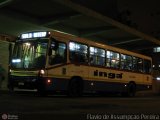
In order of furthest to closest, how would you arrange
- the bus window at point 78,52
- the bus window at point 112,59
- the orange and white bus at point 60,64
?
the bus window at point 112,59, the bus window at point 78,52, the orange and white bus at point 60,64

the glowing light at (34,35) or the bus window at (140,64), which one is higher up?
the glowing light at (34,35)

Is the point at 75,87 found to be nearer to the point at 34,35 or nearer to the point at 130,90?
the point at 34,35

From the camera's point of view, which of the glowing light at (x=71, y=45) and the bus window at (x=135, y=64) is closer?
the glowing light at (x=71, y=45)

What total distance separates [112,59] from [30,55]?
6.40 meters

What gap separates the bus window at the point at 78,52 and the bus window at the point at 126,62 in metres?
4.52

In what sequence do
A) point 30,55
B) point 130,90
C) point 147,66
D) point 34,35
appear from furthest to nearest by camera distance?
point 147,66, point 130,90, point 34,35, point 30,55

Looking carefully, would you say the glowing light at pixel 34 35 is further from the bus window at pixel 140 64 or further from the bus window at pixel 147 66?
the bus window at pixel 147 66

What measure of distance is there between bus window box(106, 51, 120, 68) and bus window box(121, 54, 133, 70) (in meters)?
0.72

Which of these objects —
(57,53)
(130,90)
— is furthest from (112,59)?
(57,53)

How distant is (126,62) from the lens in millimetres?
25672

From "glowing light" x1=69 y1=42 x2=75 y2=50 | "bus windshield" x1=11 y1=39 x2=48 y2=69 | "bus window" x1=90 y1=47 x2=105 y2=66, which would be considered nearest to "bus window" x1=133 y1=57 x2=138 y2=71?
"bus window" x1=90 y1=47 x2=105 y2=66

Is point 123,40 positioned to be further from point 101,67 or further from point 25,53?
point 25,53

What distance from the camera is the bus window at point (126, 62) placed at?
82.6 ft

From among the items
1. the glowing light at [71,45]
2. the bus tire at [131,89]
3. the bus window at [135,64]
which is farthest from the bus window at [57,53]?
the bus window at [135,64]
